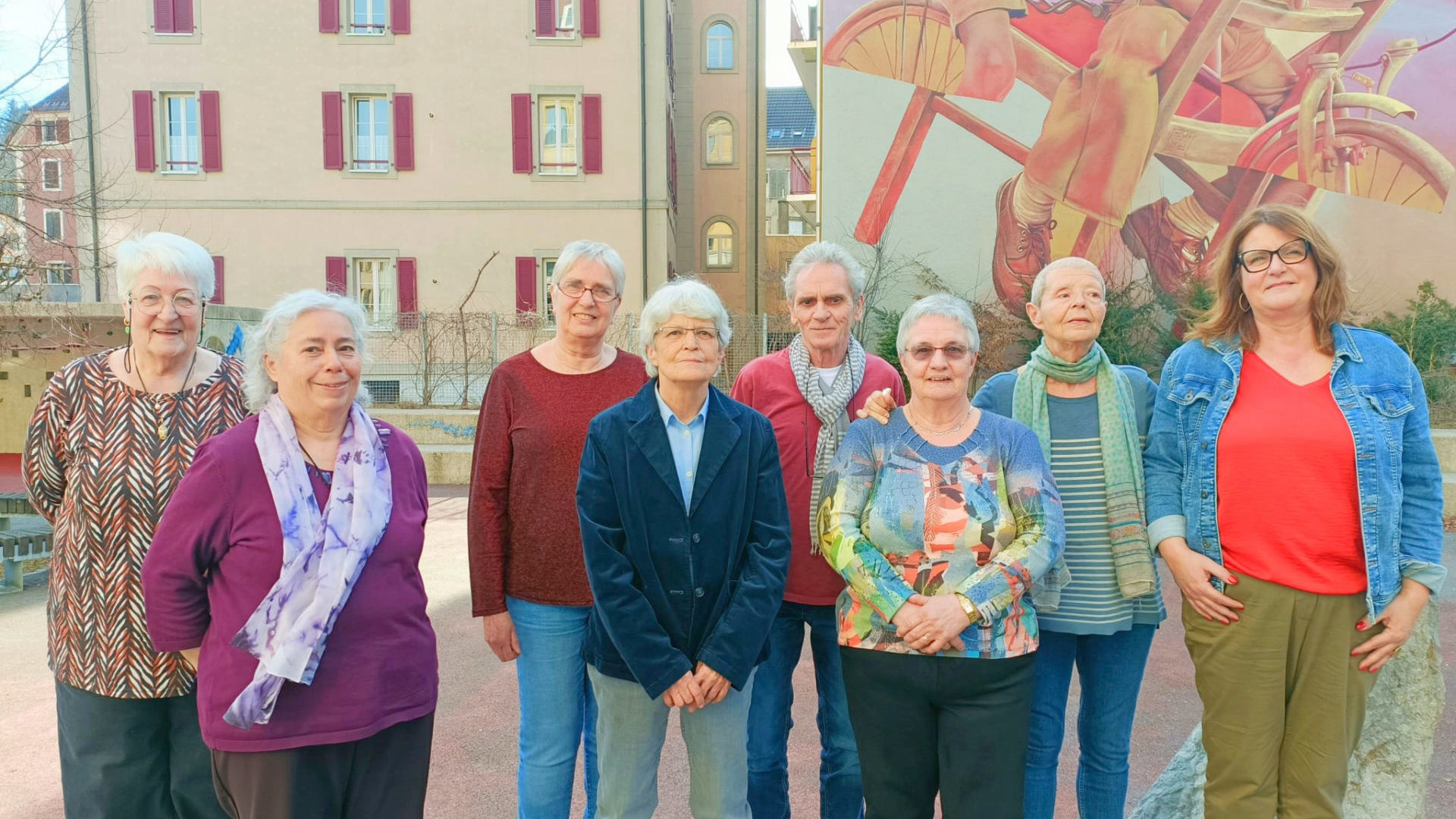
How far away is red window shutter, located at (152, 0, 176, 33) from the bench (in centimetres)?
1850

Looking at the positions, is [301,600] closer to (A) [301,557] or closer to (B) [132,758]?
(A) [301,557]

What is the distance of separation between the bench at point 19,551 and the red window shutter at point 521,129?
15892 mm

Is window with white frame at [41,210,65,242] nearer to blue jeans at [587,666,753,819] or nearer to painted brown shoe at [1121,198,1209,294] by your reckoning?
painted brown shoe at [1121,198,1209,294]

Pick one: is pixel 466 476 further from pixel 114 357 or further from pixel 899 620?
pixel 899 620

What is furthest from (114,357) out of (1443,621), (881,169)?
(881,169)

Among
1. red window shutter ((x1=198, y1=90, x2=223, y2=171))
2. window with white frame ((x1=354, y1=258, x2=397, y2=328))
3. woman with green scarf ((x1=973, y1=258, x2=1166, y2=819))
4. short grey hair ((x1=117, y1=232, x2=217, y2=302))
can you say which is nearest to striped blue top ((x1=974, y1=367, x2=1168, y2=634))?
woman with green scarf ((x1=973, y1=258, x2=1166, y2=819))

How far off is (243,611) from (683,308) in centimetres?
136

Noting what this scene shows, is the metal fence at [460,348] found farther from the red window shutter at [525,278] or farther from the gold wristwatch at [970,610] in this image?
the gold wristwatch at [970,610]

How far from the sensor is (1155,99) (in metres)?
18.1

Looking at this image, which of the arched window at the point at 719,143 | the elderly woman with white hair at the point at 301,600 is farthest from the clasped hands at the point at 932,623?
the arched window at the point at 719,143

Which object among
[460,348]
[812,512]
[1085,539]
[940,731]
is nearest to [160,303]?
[812,512]

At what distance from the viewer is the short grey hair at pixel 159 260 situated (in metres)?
2.64

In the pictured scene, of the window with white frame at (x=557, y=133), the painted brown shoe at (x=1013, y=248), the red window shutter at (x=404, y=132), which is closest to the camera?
the painted brown shoe at (x=1013, y=248)

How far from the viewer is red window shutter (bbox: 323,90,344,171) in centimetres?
2141
